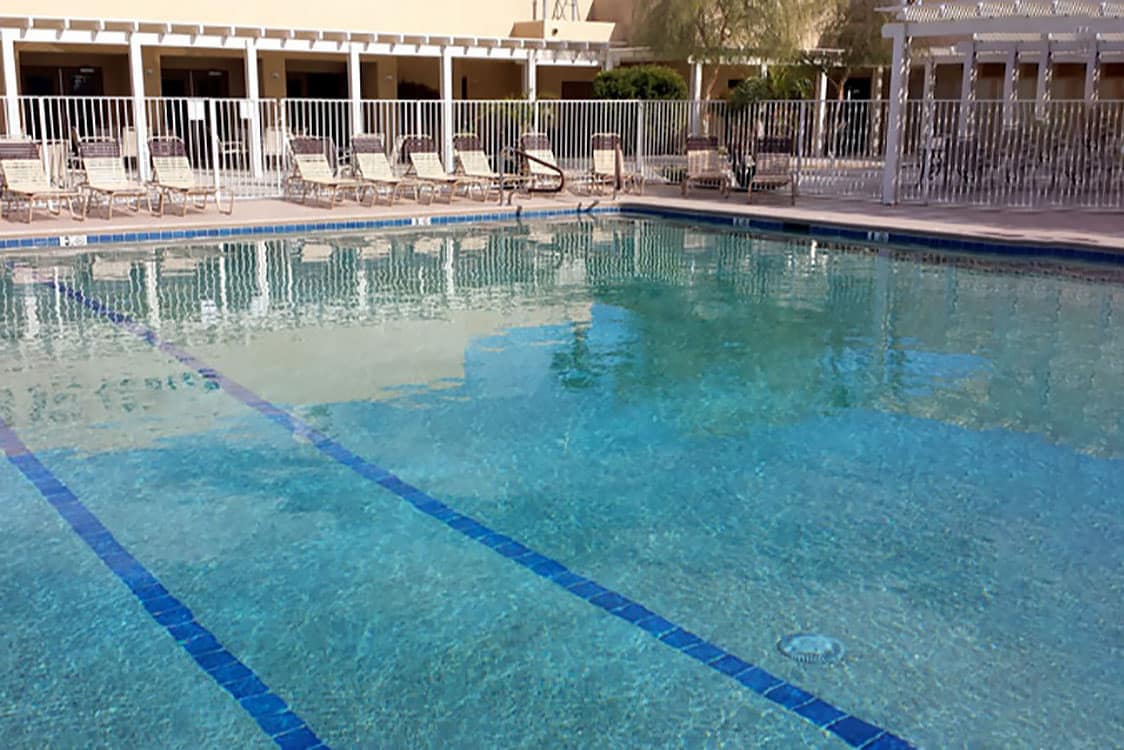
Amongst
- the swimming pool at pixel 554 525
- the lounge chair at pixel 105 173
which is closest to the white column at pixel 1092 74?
the swimming pool at pixel 554 525

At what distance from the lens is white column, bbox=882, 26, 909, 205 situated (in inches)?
600

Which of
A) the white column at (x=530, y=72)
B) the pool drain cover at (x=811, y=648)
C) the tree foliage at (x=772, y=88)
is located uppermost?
the white column at (x=530, y=72)

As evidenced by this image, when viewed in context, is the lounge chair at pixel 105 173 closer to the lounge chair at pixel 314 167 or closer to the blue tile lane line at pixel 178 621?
the lounge chair at pixel 314 167

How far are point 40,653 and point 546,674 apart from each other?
171cm

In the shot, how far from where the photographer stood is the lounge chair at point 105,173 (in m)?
13.8

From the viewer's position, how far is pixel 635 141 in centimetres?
1922

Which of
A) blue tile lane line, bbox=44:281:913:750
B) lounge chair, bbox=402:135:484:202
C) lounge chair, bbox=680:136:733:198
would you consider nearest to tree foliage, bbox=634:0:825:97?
lounge chair, bbox=680:136:733:198

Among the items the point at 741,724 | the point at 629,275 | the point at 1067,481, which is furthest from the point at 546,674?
the point at 629,275

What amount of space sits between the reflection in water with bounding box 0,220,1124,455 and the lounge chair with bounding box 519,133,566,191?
11.3 ft

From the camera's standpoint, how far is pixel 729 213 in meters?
15.3

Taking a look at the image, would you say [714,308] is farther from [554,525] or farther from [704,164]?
[704,164]

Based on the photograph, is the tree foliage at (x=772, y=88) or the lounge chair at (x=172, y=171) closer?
the lounge chair at (x=172, y=171)

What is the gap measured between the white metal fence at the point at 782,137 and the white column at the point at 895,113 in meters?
0.28

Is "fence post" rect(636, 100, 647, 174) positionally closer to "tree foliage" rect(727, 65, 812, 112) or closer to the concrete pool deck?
"tree foliage" rect(727, 65, 812, 112)
